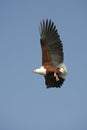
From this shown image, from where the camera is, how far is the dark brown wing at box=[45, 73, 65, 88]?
22.1 ft

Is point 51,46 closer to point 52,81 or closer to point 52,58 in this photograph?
point 52,58

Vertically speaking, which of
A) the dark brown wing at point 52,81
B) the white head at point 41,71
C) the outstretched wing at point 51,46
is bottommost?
the dark brown wing at point 52,81

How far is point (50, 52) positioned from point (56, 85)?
1051mm

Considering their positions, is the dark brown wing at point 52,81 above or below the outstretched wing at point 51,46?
below

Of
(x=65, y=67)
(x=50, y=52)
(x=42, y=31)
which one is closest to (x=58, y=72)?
(x=65, y=67)

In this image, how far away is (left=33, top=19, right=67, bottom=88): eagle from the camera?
6.74 metres

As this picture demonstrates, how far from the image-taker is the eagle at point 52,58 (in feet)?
22.1

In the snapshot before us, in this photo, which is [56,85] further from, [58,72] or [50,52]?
[50,52]

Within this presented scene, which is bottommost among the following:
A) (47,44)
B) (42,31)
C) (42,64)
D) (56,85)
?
(56,85)

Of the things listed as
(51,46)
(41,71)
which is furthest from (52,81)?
(51,46)

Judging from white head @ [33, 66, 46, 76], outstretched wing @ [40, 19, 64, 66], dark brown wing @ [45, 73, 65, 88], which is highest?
outstretched wing @ [40, 19, 64, 66]

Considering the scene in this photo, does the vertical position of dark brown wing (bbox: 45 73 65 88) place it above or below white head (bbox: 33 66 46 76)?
below

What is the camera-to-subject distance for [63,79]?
22.8 feet

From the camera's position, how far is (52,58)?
275 inches
